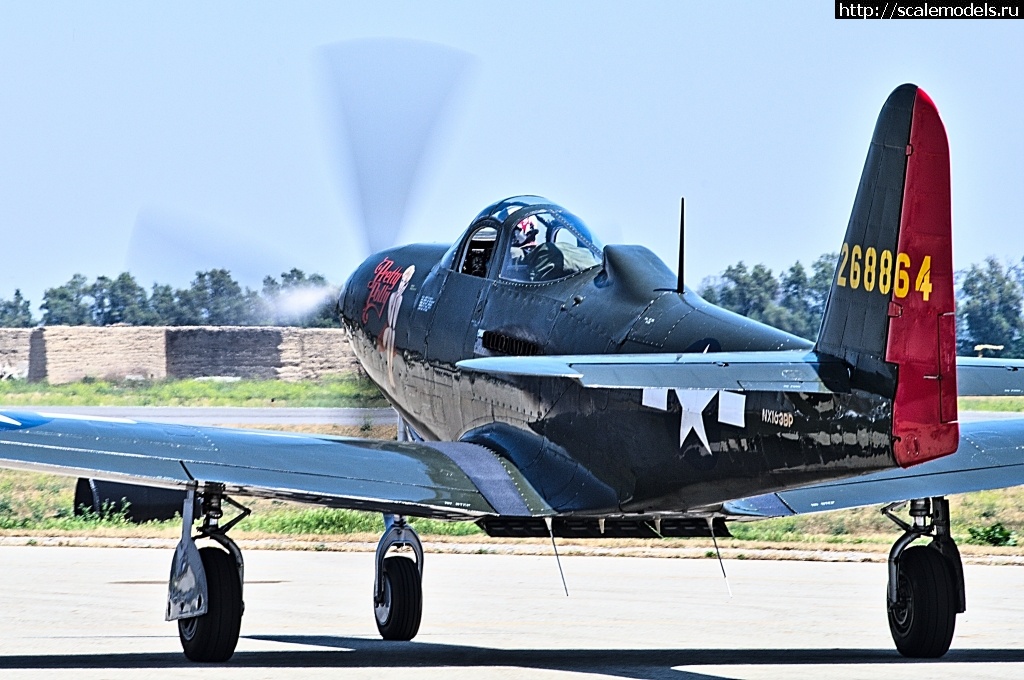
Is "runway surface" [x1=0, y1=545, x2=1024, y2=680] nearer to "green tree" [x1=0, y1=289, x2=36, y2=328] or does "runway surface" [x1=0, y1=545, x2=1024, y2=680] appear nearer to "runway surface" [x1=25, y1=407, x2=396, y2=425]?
"runway surface" [x1=25, y1=407, x2=396, y2=425]

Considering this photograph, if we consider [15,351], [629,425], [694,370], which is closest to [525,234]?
[629,425]

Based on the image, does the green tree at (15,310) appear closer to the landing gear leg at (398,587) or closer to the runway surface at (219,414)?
the runway surface at (219,414)

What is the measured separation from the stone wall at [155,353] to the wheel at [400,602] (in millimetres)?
57116

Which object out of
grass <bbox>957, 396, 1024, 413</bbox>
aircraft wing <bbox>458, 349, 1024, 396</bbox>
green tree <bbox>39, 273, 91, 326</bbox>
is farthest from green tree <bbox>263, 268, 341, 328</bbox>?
green tree <bbox>39, 273, 91, 326</bbox>

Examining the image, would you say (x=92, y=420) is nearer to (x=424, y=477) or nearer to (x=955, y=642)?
(x=424, y=477)

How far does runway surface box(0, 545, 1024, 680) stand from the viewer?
1339 cm

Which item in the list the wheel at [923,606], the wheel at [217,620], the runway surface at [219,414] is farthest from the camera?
the runway surface at [219,414]

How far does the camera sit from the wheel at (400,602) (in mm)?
16531

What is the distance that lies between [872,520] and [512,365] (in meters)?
22.9

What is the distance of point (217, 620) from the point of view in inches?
527

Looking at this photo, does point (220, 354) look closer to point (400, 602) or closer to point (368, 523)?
point (368, 523)

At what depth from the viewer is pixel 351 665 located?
1371 cm

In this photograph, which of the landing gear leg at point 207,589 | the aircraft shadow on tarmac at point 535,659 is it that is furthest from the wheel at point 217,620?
the aircraft shadow on tarmac at point 535,659

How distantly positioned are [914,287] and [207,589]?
18.6ft
